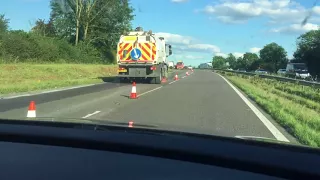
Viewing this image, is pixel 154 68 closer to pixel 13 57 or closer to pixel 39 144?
pixel 13 57

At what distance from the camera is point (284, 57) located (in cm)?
14888

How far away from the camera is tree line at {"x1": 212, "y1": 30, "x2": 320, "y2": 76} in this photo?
70000 mm

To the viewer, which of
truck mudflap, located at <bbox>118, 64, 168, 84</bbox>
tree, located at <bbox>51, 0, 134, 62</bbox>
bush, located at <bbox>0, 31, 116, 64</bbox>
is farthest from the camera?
tree, located at <bbox>51, 0, 134, 62</bbox>

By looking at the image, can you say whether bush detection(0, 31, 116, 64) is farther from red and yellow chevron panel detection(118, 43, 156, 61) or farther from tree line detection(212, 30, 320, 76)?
tree line detection(212, 30, 320, 76)

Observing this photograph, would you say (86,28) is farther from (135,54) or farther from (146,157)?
(146,157)

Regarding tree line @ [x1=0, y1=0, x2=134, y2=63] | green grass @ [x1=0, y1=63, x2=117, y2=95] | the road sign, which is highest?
tree line @ [x1=0, y1=0, x2=134, y2=63]

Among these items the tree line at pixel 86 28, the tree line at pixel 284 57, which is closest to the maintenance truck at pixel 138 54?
the tree line at pixel 86 28

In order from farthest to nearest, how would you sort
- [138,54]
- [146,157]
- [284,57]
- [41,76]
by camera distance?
[284,57], [41,76], [138,54], [146,157]

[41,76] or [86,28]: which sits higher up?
[86,28]

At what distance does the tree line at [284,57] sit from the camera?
70.0 metres

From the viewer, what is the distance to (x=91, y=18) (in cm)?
6112

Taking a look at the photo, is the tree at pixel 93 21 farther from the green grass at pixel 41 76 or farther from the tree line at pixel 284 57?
the tree line at pixel 284 57

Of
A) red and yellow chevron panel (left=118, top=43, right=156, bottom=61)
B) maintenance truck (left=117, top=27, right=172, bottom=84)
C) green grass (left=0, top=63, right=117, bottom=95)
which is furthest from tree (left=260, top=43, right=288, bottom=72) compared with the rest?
red and yellow chevron panel (left=118, top=43, right=156, bottom=61)

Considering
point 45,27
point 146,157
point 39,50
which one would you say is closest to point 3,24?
point 39,50
